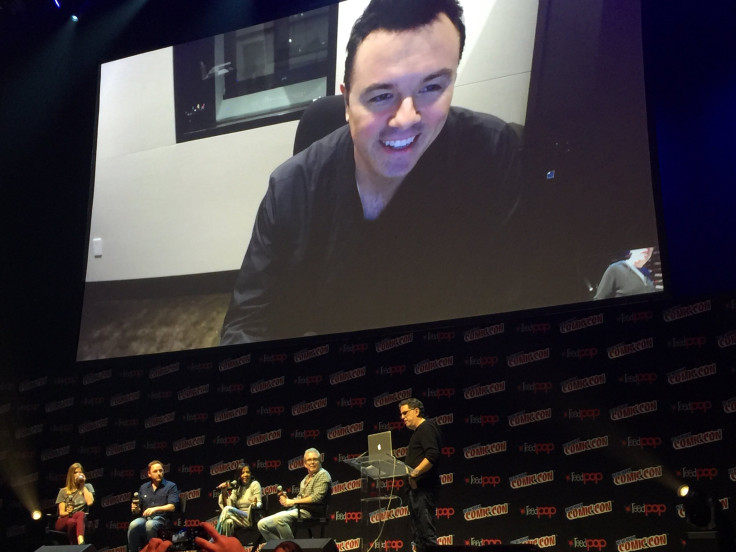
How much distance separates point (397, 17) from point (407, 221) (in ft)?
5.28

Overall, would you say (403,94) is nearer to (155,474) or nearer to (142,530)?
(155,474)

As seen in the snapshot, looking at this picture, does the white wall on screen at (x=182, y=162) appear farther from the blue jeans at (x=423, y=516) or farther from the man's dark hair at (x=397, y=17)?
the blue jeans at (x=423, y=516)

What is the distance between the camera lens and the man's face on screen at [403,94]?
549 centimetres

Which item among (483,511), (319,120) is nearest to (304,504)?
(483,511)

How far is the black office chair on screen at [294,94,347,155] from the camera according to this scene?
588cm

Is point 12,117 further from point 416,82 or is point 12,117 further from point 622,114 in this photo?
point 622,114

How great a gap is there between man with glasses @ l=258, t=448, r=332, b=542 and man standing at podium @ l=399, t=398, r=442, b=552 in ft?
2.89

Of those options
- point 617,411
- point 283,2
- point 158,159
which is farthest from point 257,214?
point 617,411

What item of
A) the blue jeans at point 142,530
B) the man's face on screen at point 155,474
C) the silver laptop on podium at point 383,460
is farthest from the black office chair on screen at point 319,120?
the blue jeans at point 142,530

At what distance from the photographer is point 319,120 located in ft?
19.5

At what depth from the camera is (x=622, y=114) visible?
502cm

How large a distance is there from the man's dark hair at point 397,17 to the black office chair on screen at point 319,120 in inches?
7.3

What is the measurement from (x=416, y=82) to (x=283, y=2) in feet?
6.66

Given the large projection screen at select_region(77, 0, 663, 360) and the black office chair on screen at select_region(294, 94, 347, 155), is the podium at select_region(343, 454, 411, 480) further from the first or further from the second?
the black office chair on screen at select_region(294, 94, 347, 155)
